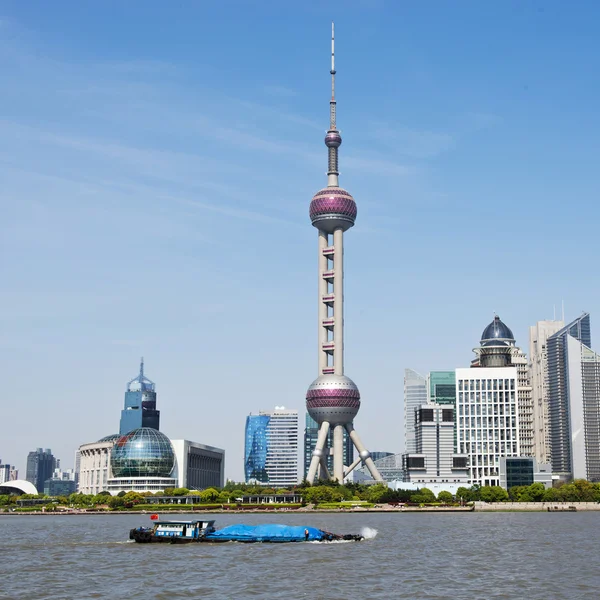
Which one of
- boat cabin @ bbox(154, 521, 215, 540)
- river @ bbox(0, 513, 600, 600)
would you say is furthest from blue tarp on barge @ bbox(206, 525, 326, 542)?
river @ bbox(0, 513, 600, 600)

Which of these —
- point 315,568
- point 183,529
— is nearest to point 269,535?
point 183,529

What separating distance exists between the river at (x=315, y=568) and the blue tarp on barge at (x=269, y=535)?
10.1ft

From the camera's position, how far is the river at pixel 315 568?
6906cm

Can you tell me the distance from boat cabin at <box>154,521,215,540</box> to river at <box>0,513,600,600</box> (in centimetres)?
403

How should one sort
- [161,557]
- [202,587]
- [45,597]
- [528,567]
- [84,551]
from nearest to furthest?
[45,597] < [202,587] < [528,567] < [161,557] < [84,551]

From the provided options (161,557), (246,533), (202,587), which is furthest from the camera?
(246,533)

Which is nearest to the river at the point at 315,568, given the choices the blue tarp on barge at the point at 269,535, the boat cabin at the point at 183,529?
the blue tarp on barge at the point at 269,535

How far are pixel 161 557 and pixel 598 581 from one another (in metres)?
44.1

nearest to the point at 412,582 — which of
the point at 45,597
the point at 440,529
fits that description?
the point at 45,597

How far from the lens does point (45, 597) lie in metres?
67.2

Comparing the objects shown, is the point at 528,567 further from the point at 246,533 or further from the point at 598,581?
the point at 246,533

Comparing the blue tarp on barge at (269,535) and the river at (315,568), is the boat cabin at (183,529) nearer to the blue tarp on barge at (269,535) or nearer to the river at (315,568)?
the blue tarp on barge at (269,535)

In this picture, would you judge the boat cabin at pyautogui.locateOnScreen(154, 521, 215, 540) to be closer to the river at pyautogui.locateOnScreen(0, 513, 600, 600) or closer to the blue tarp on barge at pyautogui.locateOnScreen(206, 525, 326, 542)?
the blue tarp on barge at pyautogui.locateOnScreen(206, 525, 326, 542)

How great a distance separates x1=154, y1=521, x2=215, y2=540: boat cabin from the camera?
114 metres
